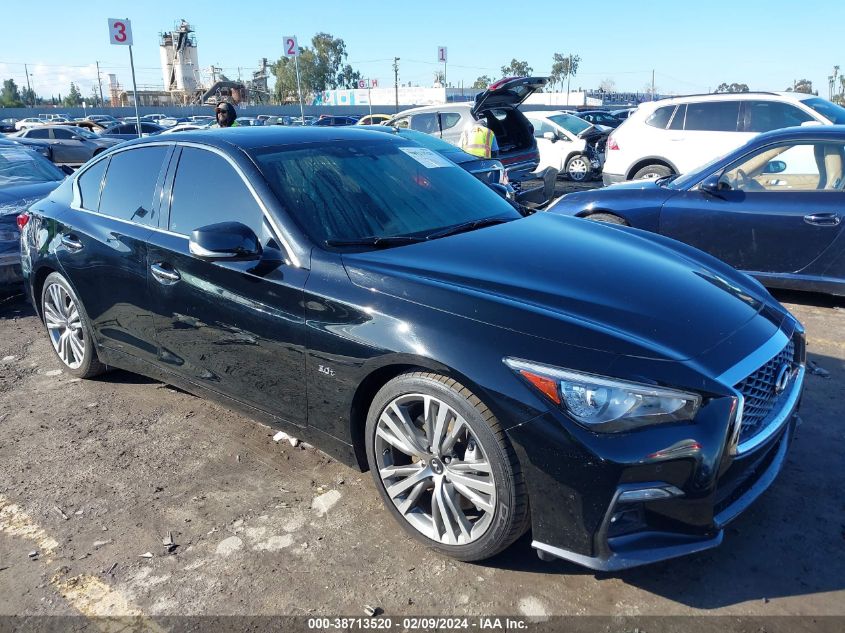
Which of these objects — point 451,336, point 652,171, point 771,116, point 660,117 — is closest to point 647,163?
point 652,171

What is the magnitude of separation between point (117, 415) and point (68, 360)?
→ 2.93 ft

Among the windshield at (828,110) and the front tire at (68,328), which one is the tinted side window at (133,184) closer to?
the front tire at (68,328)

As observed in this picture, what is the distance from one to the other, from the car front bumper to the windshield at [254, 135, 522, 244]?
1.39m

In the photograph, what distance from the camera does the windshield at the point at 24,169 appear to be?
7.41m

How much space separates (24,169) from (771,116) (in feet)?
31.9

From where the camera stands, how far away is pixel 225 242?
3.04m

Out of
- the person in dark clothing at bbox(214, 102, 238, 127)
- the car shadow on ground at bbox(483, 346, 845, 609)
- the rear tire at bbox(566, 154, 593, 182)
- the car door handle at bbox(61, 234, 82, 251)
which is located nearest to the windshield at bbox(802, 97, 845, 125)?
the rear tire at bbox(566, 154, 593, 182)

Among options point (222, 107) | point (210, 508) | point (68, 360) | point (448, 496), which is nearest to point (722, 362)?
point (448, 496)

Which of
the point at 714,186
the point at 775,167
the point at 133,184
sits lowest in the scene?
the point at 714,186

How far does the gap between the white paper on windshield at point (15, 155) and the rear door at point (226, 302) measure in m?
5.30

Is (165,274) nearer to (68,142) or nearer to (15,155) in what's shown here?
(15,155)

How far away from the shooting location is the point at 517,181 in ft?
33.8

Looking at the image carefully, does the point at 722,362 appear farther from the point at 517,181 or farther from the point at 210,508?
the point at 517,181

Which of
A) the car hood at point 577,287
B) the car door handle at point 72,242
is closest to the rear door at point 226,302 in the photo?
the car hood at point 577,287
